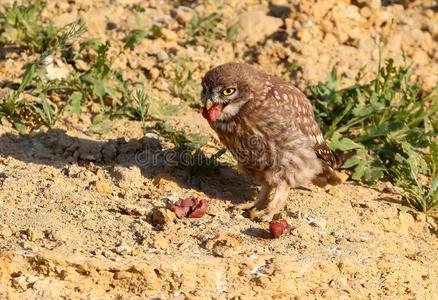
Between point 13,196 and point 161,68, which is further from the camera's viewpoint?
point 161,68

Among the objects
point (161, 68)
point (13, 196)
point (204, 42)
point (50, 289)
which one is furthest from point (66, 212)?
point (204, 42)

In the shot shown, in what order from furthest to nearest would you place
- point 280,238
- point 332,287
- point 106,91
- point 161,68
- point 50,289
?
1. point 161,68
2. point 106,91
3. point 280,238
4. point 332,287
5. point 50,289

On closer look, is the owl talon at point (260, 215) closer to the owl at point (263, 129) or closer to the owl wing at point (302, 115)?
the owl at point (263, 129)

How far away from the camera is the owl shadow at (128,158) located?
22.0 feet

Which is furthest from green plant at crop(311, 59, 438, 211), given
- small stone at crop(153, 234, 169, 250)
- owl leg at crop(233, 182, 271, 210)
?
small stone at crop(153, 234, 169, 250)

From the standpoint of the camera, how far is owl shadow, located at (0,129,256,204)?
669 centimetres

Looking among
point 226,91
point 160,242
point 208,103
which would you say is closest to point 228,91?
point 226,91

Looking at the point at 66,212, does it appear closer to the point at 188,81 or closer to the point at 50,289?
the point at 50,289

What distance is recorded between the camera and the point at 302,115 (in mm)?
6523

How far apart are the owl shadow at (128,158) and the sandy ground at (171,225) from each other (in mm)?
14

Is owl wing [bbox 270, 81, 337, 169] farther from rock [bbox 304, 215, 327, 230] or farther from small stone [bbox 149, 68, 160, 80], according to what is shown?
small stone [bbox 149, 68, 160, 80]

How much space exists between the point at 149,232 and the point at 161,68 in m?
2.72

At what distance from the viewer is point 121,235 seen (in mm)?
5734

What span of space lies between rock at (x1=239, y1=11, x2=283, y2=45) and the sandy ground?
237 millimetres
